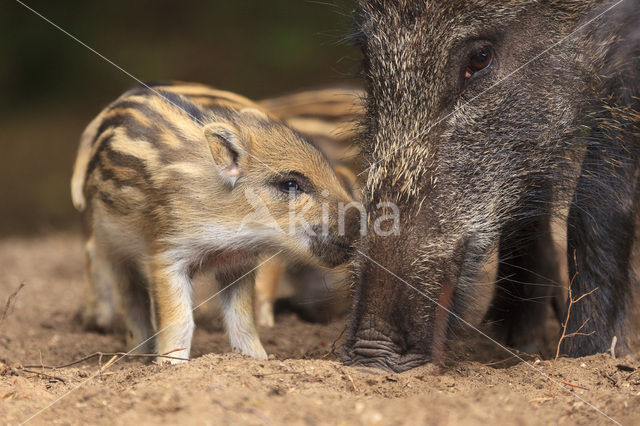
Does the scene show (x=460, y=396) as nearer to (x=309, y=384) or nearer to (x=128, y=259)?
(x=309, y=384)

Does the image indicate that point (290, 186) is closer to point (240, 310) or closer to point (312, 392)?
point (240, 310)

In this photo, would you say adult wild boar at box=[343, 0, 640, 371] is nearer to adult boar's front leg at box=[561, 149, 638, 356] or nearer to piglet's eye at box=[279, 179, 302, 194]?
adult boar's front leg at box=[561, 149, 638, 356]

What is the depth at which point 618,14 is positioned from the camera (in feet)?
10.4

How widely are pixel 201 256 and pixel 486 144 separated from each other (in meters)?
1.27

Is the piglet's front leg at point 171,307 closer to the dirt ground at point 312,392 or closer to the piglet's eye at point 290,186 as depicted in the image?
the dirt ground at point 312,392

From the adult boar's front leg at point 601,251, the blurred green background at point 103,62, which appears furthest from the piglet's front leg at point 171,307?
the blurred green background at point 103,62

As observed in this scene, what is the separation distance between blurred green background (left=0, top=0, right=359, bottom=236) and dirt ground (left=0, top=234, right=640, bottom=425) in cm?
582

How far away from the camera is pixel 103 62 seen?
9.38m

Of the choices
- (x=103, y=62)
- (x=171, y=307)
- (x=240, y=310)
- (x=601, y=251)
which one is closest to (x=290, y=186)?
(x=240, y=310)

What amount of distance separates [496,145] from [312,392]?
4.04 feet

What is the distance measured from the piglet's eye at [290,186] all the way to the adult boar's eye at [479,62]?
2.69ft

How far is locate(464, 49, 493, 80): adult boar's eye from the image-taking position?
10.0 feet

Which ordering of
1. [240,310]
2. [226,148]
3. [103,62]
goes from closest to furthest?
[226,148]
[240,310]
[103,62]

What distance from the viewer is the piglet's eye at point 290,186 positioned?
3352mm
